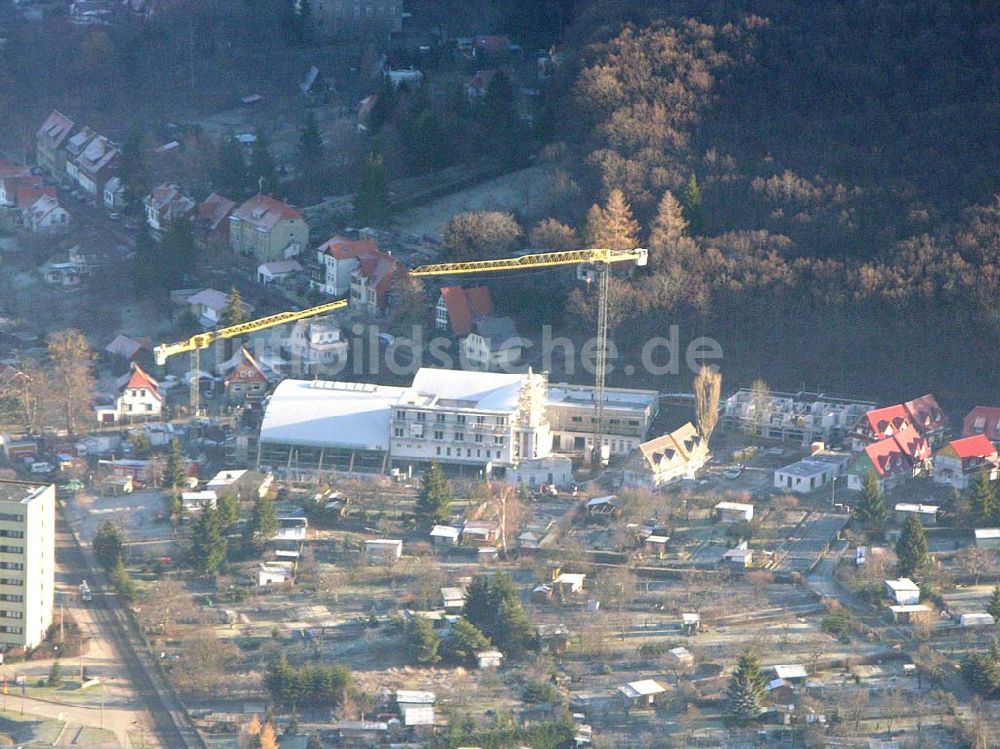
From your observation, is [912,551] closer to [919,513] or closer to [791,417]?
[919,513]

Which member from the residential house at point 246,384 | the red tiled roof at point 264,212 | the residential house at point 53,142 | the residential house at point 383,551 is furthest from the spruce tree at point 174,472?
the residential house at point 53,142

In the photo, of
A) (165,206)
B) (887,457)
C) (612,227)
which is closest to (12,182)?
(165,206)

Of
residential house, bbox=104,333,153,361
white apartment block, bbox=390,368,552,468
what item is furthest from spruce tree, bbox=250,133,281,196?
white apartment block, bbox=390,368,552,468

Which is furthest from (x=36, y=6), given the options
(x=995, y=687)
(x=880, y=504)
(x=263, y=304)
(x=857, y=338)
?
(x=995, y=687)

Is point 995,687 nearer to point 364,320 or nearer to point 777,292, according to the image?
point 777,292

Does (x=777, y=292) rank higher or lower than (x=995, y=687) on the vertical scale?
higher

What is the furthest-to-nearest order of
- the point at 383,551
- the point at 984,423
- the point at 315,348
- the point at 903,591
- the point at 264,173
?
the point at 264,173 < the point at 315,348 < the point at 984,423 < the point at 383,551 < the point at 903,591
